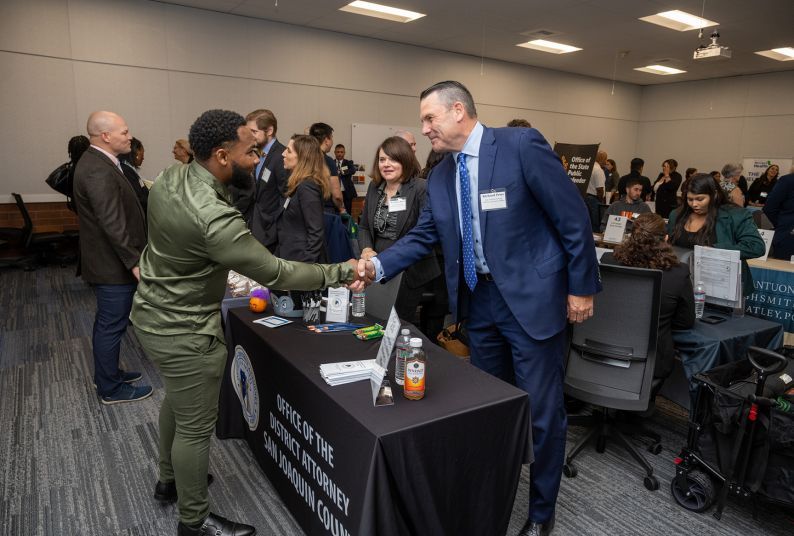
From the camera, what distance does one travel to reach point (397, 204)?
10.5 feet

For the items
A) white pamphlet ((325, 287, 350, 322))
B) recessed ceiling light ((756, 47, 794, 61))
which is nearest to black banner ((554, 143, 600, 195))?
white pamphlet ((325, 287, 350, 322))

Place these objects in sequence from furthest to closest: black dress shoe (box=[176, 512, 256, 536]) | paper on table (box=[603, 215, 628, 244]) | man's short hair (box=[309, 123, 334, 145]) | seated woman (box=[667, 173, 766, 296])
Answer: man's short hair (box=[309, 123, 334, 145])
paper on table (box=[603, 215, 628, 244])
seated woman (box=[667, 173, 766, 296])
black dress shoe (box=[176, 512, 256, 536])

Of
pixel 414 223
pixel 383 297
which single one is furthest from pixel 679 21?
pixel 383 297

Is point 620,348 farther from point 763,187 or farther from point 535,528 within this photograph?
point 763,187

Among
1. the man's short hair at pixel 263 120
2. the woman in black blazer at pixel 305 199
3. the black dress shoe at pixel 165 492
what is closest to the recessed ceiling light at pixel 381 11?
the man's short hair at pixel 263 120

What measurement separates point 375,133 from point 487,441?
794 cm

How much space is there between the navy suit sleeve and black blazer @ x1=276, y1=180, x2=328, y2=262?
5.46 ft

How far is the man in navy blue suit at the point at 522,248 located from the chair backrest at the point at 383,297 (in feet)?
2.02

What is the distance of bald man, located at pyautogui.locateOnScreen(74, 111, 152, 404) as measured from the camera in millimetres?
2740

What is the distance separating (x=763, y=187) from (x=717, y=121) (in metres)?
3.58

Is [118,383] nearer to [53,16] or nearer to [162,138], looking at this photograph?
[162,138]

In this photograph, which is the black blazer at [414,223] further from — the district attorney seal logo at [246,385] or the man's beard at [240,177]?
the man's beard at [240,177]

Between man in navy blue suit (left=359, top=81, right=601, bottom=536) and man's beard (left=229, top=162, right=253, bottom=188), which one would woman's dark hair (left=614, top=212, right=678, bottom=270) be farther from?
man's beard (left=229, top=162, right=253, bottom=188)

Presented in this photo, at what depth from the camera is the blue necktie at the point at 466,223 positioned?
1.90m
